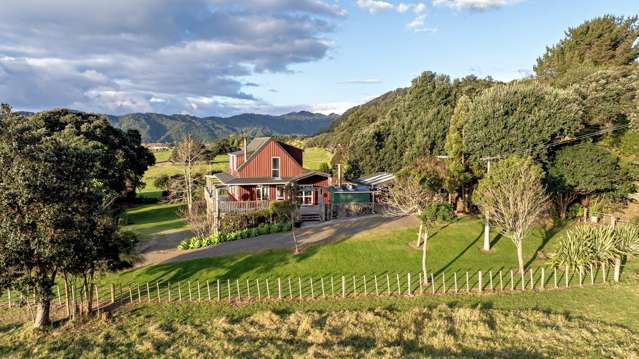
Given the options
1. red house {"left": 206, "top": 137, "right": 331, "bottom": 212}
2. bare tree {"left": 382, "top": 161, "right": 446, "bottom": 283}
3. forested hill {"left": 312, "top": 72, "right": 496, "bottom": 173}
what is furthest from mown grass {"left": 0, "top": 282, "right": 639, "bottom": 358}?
forested hill {"left": 312, "top": 72, "right": 496, "bottom": 173}

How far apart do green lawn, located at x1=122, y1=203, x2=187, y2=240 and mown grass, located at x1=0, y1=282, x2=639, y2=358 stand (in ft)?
44.6

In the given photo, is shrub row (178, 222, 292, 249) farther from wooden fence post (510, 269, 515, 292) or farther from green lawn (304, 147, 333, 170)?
green lawn (304, 147, 333, 170)


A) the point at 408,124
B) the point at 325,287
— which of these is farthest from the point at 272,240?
the point at 408,124

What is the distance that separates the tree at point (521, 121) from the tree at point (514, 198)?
26.2ft

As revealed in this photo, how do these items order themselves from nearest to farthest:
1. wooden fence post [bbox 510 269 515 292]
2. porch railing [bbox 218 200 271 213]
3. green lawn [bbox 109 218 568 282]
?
wooden fence post [bbox 510 269 515 292], green lawn [bbox 109 218 568 282], porch railing [bbox 218 200 271 213]

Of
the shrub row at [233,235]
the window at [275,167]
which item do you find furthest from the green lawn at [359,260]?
the window at [275,167]

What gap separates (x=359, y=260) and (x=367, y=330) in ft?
26.1

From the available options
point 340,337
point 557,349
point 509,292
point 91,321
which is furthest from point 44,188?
point 509,292

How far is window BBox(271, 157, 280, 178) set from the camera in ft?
111

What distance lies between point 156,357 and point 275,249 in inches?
449

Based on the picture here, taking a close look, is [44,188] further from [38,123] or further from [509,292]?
[38,123]

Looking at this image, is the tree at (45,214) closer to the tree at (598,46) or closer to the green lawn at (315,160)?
the tree at (598,46)

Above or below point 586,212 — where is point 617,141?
above

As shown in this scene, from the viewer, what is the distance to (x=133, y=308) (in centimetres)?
1677
